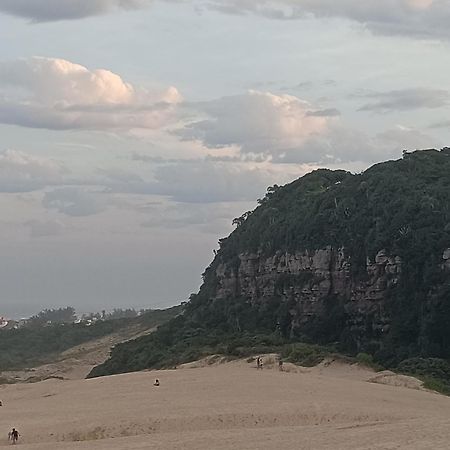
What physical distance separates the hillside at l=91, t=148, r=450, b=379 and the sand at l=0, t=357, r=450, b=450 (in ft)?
24.3

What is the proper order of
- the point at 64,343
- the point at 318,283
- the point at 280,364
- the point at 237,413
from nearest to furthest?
the point at 237,413 < the point at 280,364 < the point at 318,283 < the point at 64,343

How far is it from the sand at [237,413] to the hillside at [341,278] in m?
7.42

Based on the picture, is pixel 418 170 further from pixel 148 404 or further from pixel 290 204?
pixel 148 404

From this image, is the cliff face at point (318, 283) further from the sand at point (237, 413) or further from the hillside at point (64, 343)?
the hillside at point (64, 343)

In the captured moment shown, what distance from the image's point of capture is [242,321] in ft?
197

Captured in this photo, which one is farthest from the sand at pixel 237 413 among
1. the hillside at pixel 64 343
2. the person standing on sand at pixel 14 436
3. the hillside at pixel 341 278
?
the hillside at pixel 64 343

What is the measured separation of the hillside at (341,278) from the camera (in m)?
46.7

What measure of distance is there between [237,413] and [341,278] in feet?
87.5

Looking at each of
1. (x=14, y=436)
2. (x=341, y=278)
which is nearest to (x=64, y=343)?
(x=341, y=278)

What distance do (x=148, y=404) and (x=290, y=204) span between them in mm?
39513

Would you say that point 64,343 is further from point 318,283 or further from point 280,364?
point 280,364

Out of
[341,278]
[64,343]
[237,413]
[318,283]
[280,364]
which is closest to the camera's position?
[237,413]

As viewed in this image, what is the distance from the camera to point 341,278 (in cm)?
5225

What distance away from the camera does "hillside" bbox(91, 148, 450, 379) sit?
4666 cm
